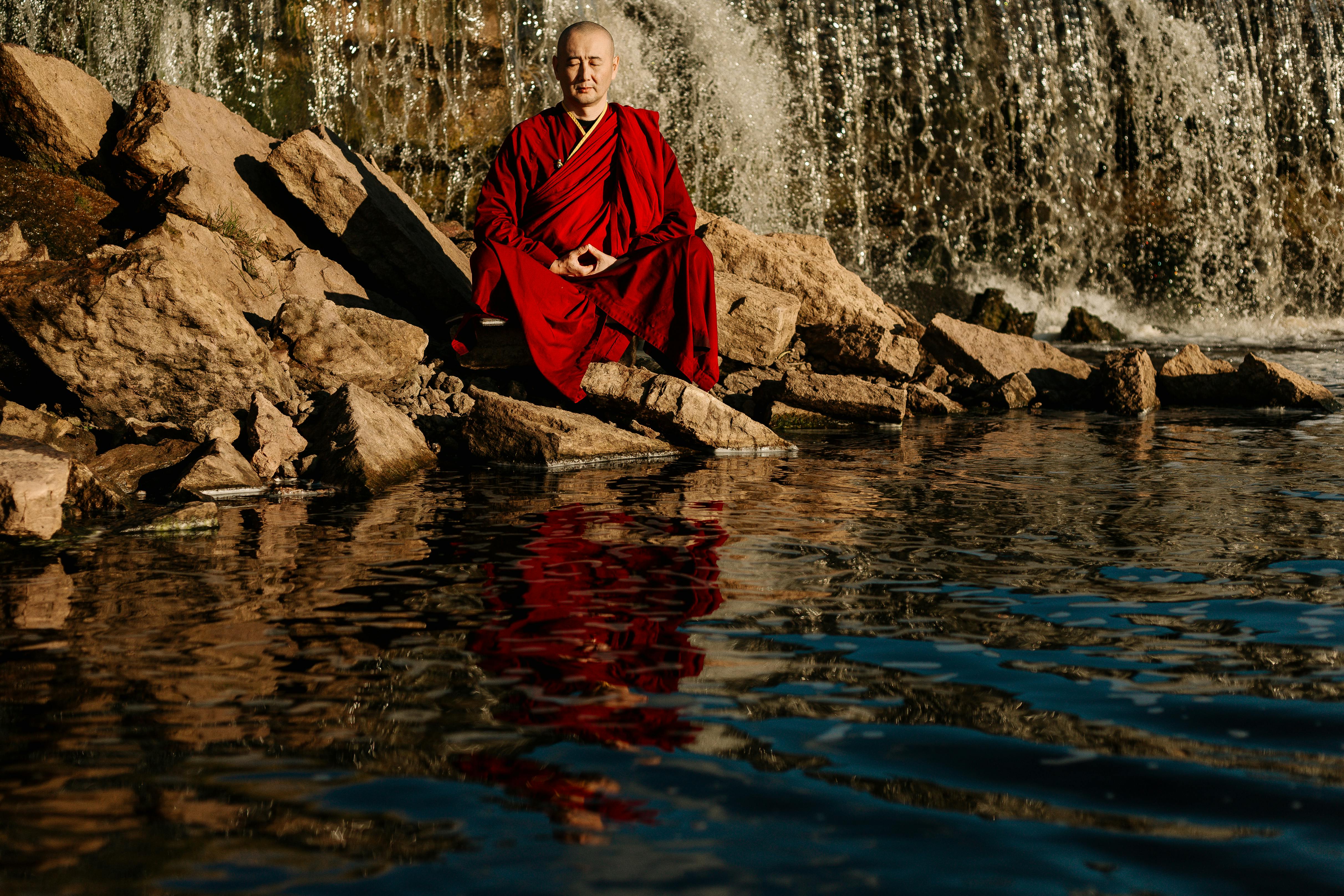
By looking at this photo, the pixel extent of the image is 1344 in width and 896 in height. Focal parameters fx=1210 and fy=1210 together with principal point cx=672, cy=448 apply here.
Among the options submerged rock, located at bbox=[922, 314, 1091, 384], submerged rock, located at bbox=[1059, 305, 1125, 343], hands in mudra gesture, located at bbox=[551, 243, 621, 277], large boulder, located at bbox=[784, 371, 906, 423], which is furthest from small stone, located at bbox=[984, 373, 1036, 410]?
submerged rock, located at bbox=[1059, 305, 1125, 343]

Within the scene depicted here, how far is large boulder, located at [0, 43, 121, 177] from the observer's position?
7.64 metres

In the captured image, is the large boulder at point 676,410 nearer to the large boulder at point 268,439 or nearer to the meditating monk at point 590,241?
the meditating monk at point 590,241

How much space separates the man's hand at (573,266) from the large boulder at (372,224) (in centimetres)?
139

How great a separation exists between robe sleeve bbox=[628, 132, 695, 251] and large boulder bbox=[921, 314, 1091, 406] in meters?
2.74

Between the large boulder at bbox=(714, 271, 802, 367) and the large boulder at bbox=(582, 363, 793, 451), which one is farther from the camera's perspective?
the large boulder at bbox=(714, 271, 802, 367)

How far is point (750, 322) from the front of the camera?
7.89 metres

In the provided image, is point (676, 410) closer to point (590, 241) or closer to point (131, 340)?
point (590, 241)

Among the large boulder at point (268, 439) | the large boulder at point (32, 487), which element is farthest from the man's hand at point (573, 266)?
the large boulder at point (32, 487)

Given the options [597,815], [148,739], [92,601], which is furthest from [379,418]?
[597,815]

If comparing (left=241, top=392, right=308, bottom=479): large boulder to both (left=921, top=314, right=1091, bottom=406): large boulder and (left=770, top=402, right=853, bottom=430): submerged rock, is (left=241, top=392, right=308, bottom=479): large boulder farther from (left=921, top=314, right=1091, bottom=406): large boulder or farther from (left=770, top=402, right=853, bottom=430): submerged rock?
(left=921, top=314, right=1091, bottom=406): large boulder

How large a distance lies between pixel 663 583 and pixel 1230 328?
16.1 metres

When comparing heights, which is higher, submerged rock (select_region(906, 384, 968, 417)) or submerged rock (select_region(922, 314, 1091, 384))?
submerged rock (select_region(922, 314, 1091, 384))

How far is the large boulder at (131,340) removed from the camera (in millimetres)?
5574

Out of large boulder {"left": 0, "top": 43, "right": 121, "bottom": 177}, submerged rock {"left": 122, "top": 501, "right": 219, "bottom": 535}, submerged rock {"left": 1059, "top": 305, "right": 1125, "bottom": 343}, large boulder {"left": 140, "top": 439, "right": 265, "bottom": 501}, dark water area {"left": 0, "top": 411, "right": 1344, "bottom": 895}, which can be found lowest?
dark water area {"left": 0, "top": 411, "right": 1344, "bottom": 895}
